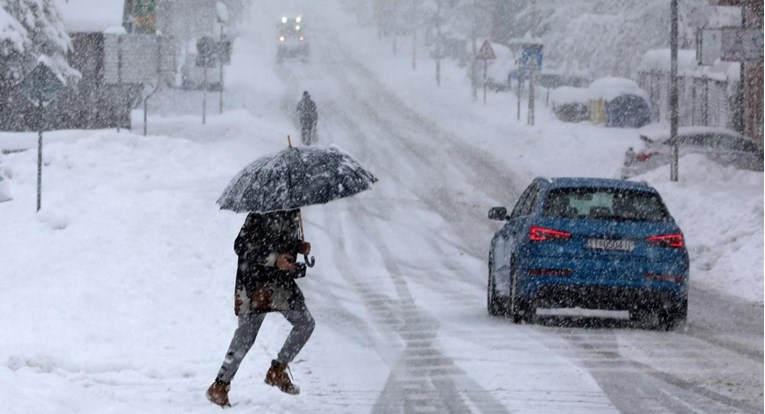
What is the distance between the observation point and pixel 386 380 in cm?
1112

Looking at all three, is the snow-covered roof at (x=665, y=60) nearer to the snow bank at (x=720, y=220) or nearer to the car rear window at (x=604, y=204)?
the snow bank at (x=720, y=220)

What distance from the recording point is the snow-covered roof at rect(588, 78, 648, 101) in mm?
51219

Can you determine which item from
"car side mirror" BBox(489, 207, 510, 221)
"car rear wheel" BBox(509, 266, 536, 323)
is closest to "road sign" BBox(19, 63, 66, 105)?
"car side mirror" BBox(489, 207, 510, 221)

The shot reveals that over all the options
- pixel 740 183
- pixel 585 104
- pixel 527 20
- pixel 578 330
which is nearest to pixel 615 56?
pixel 585 104

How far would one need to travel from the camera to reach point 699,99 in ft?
169

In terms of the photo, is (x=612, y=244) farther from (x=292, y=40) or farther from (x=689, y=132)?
(x=292, y=40)

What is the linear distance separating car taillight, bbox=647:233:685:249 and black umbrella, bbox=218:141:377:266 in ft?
16.2

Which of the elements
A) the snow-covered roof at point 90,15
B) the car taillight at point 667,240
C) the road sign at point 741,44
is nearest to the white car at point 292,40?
the snow-covered roof at point 90,15

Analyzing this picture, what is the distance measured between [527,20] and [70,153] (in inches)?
1848

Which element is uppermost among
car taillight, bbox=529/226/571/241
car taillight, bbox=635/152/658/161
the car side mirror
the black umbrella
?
the black umbrella

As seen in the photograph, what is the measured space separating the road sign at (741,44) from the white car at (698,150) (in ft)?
12.3

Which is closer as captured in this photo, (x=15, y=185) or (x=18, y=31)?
(x=15, y=185)

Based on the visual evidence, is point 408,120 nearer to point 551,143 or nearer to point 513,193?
point 551,143

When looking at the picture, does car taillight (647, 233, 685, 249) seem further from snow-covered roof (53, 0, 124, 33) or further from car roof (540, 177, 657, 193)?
snow-covered roof (53, 0, 124, 33)
